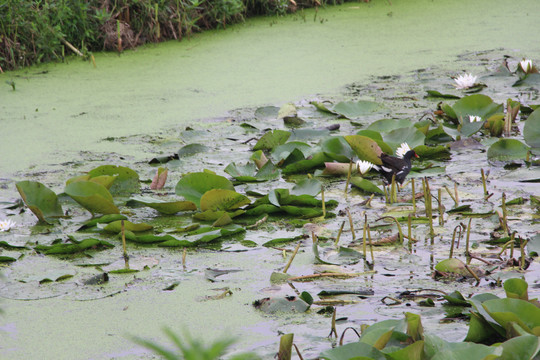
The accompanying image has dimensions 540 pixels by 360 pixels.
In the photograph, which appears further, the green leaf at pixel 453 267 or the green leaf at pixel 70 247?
the green leaf at pixel 70 247

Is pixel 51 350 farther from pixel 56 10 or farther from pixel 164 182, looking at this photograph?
pixel 56 10

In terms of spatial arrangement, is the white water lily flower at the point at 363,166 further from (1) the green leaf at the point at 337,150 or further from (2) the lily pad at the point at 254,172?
(2) the lily pad at the point at 254,172

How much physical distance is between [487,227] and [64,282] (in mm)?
1150

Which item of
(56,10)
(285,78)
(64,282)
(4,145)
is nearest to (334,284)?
(64,282)

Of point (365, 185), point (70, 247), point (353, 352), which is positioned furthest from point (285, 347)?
point (365, 185)

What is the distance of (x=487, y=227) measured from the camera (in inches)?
72.7

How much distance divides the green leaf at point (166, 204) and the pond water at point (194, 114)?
0.23 m

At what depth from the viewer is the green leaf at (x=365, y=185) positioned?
2193 mm

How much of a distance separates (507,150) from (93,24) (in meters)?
3.10

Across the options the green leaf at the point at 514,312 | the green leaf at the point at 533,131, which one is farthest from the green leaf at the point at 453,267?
the green leaf at the point at 533,131

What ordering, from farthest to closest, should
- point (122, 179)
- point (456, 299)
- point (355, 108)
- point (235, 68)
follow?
1. point (235, 68)
2. point (355, 108)
3. point (122, 179)
4. point (456, 299)

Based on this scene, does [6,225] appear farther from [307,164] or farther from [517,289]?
[517,289]

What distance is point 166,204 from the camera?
2078mm

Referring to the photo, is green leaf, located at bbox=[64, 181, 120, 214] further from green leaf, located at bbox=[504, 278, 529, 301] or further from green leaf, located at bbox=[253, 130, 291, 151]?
green leaf, located at bbox=[504, 278, 529, 301]
